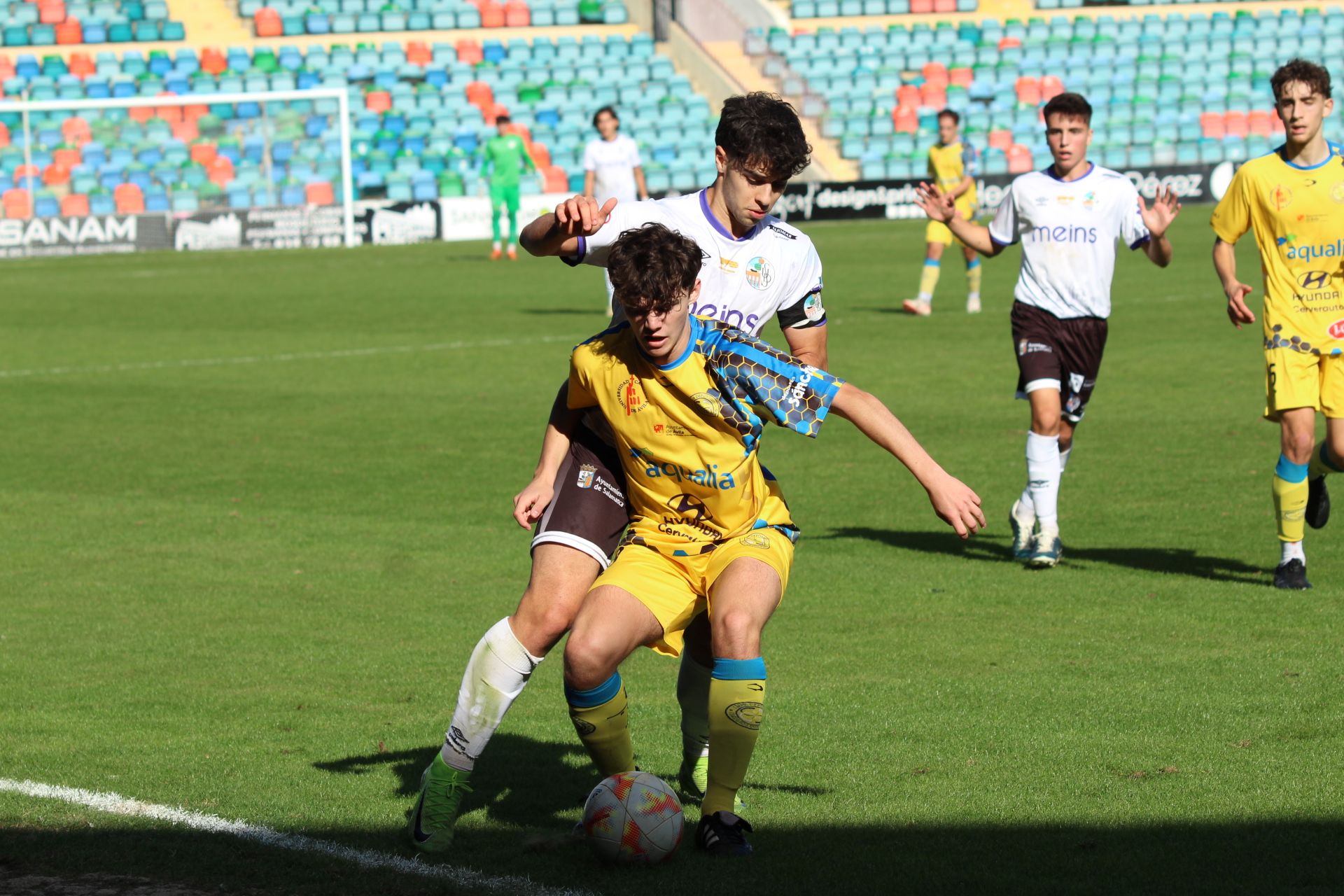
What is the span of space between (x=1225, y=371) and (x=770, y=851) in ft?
35.9

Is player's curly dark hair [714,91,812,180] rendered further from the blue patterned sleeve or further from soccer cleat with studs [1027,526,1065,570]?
soccer cleat with studs [1027,526,1065,570]

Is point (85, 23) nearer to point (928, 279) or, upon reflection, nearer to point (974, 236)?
point (928, 279)

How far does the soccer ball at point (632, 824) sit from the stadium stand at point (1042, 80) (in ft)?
117

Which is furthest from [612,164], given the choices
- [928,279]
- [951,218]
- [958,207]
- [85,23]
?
[85,23]

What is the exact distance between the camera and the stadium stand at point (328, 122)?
3341cm

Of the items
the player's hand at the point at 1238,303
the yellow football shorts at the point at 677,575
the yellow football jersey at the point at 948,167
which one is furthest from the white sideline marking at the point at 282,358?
the yellow football shorts at the point at 677,575

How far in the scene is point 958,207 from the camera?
19328mm

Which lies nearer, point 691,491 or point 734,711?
point 734,711

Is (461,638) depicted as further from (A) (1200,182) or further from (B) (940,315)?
(A) (1200,182)

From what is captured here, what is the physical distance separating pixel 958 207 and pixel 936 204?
1185 cm

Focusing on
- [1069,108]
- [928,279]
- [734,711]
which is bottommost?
[928,279]

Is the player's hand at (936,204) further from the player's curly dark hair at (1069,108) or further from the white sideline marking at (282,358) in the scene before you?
the white sideline marking at (282,358)

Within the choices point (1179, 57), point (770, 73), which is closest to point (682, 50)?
point (770, 73)

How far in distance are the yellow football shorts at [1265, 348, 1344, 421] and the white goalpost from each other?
27527 millimetres
